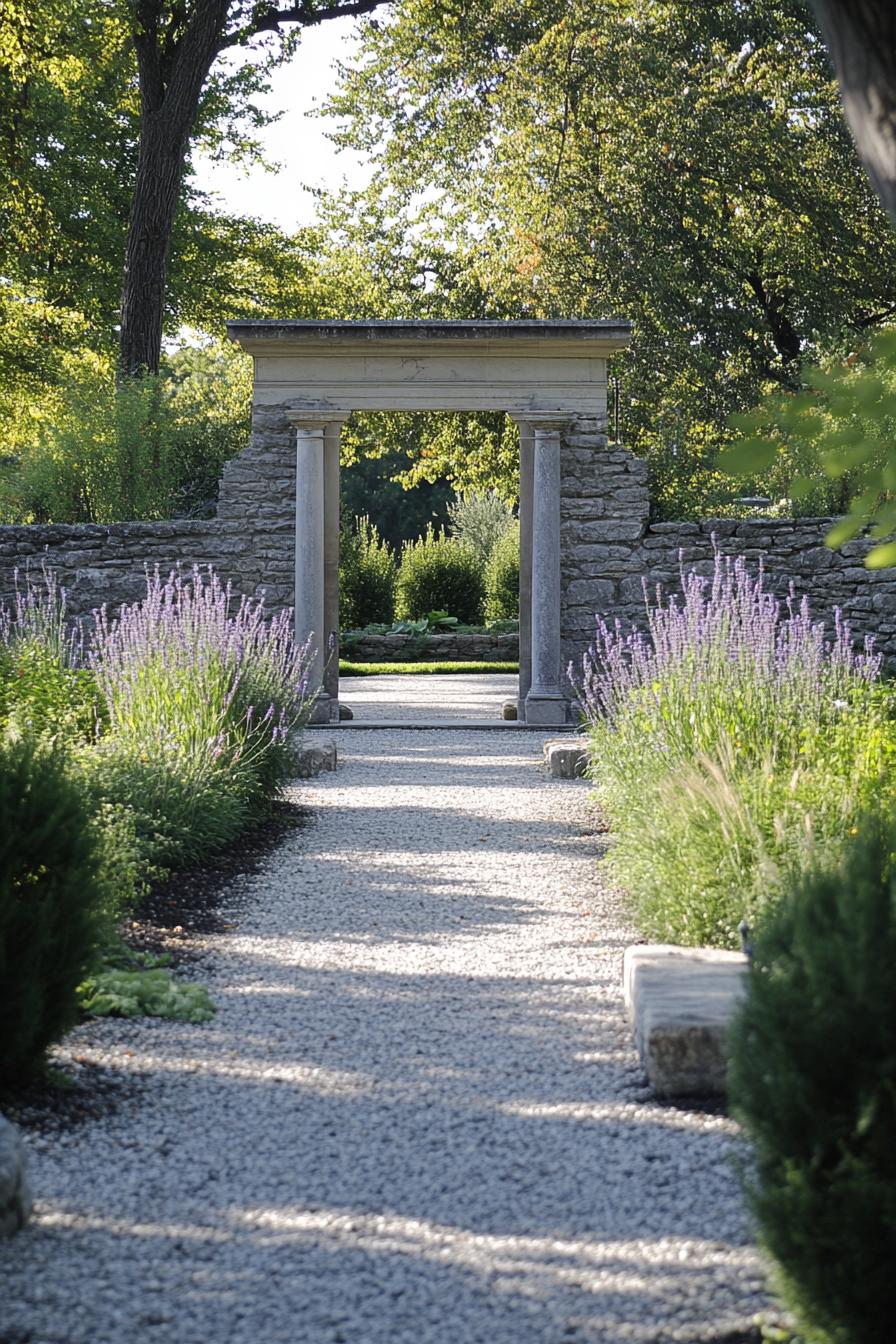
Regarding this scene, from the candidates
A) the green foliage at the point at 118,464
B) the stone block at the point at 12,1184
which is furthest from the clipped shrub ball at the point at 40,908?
the green foliage at the point at 118,464

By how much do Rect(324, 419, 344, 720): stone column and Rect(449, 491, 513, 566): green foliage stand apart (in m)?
11.7

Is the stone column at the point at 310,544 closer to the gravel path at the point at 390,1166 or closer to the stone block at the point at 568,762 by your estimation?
the stone block at the point at 568,762

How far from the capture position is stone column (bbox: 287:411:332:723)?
1172 cm

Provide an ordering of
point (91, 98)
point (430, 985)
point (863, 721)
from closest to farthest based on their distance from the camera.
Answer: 1. point (430, 985)
2. point (863, 721)
3. point (91, 98)

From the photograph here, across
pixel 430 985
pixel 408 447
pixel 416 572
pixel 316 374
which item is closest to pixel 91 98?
pixel 408 447

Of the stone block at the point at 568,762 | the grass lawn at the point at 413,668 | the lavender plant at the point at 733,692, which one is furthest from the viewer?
the grass lawn at the point at 413,668

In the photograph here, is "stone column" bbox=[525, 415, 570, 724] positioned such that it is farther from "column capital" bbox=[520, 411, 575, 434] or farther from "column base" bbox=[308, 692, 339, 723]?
"column base" bbox=[308, 692, 339, 723]

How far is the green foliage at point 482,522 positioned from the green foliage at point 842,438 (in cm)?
2128

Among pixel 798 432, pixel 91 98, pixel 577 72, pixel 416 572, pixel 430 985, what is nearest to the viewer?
pixel 798 432

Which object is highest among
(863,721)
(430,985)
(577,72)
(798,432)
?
(577,72)

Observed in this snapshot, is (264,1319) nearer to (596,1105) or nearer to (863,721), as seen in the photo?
(596,1105)

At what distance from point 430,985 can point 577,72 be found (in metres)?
15.5

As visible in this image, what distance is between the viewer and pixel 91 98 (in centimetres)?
1973

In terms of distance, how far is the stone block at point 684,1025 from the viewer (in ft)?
11.1
